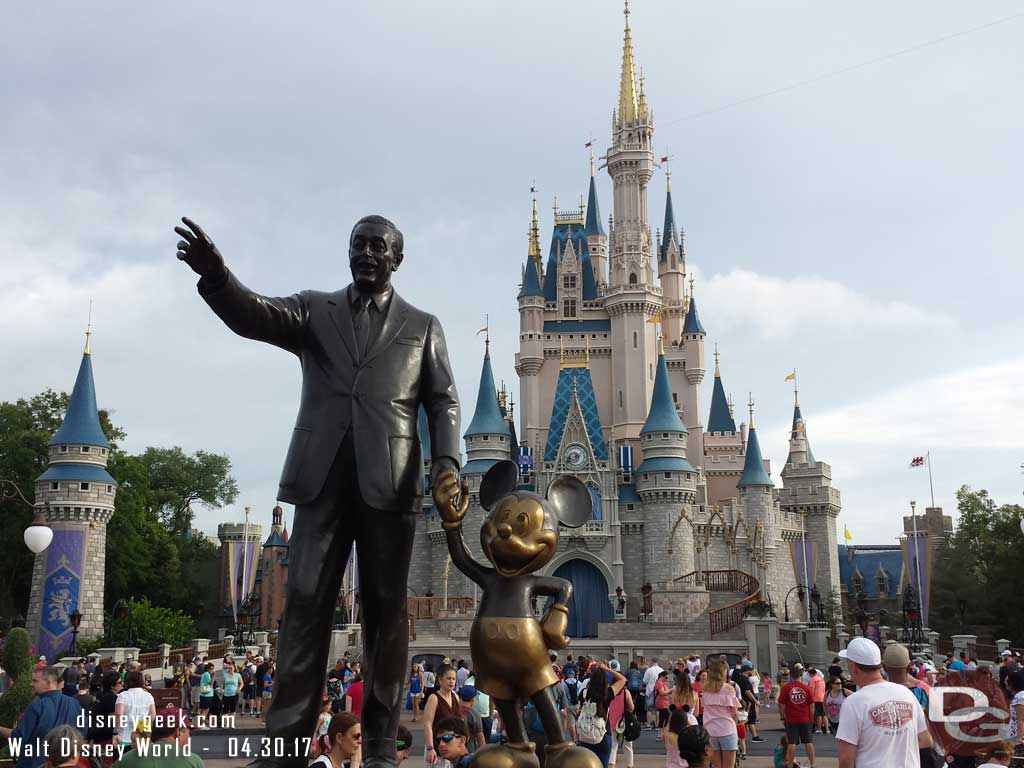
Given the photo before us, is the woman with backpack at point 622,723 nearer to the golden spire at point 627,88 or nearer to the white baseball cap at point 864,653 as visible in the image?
the white baseball cap at point 864,653

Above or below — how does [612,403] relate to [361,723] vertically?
above

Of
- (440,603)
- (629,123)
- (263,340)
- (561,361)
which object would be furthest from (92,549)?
(629,123)

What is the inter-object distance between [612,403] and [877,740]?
51.1 metres

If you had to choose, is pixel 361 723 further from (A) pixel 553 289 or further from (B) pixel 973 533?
(A) pixel 553 289

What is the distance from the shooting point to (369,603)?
4.59m

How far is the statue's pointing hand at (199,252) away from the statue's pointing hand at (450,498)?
140 centimetres

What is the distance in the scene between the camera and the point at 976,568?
4922cm

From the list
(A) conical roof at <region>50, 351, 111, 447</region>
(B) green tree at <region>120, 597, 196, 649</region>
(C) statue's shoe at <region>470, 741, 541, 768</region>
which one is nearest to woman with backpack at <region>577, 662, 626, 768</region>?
(C) statue's shoe at <region>470, 741, 541, 768</region>

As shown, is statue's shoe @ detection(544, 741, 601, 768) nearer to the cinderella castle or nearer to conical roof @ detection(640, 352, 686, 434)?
the cinderella castle

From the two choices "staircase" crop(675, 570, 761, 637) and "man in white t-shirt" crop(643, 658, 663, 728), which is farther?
"staircase" crop(675, 570, 761, 637)

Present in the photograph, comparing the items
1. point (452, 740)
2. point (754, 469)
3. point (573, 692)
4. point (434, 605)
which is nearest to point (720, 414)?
point (754, 469)

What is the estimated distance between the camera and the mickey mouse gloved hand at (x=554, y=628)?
15.0 ft

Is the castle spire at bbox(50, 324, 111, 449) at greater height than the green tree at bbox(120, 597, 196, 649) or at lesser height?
greater

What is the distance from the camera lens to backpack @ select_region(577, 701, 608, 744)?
870 cm
